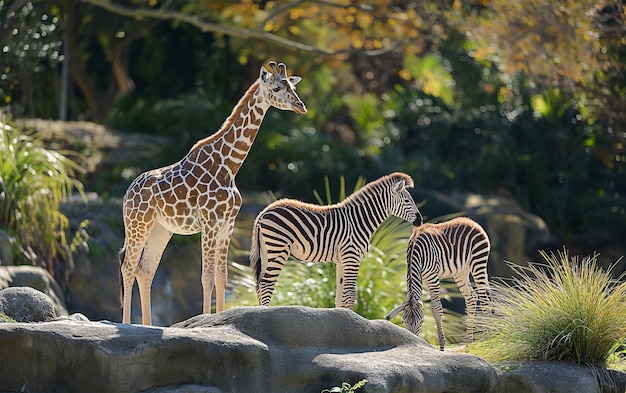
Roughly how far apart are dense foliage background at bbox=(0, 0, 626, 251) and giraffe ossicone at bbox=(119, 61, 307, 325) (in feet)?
23.4

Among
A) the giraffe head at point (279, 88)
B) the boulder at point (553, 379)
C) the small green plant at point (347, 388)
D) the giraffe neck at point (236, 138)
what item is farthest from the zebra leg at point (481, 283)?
the small green plant at point (347, 388)

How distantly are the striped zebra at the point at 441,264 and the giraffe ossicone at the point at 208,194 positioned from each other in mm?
1713

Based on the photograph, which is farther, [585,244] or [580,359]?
[585,244]

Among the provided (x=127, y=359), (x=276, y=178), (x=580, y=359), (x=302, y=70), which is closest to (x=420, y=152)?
(x=276, y=178)

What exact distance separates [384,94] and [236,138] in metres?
14.2

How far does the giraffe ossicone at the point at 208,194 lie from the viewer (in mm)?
9312

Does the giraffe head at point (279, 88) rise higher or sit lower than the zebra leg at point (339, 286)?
higher

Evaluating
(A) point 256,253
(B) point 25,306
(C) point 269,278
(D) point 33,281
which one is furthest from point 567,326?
(D) point 33,281

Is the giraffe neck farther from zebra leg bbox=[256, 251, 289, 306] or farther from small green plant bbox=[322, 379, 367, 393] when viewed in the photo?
small green plant bbox=[322, 379, 367, 393]

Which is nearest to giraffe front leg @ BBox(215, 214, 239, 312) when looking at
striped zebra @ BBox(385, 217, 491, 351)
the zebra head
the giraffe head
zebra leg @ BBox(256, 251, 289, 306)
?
zebra leg @ BBox(256, 251, 289, 306)

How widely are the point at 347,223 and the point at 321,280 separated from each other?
2.24 m

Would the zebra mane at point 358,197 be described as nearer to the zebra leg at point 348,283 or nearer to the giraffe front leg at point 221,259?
A: the zebra leg at point 348,283

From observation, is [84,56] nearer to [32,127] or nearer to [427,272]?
[32,127]

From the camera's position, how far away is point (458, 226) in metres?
10.5
